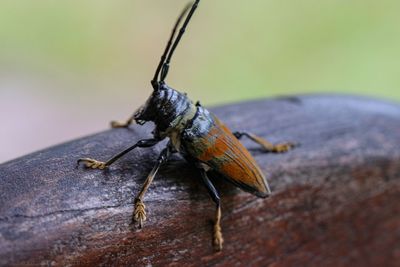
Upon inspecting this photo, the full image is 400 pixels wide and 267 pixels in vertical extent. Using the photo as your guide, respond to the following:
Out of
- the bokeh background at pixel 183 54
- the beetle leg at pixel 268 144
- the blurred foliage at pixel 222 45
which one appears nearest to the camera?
the beetle leg at pixel 268 144

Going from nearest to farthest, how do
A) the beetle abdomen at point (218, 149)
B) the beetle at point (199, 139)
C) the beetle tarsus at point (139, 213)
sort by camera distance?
1. the beetle tarsus at point (139, 213)
2. the beetle at point (199, 139)
3. the beetle abdomen at point (218, 149)

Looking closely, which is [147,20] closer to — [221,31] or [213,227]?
[221,31]

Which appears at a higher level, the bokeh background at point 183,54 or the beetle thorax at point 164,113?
the beetle thorax at point 164,113

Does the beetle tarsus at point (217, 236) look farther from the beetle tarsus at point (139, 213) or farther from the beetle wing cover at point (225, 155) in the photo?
the beetle tarsus at point (139, 213)

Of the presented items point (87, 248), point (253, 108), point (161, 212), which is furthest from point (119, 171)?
point (253, 108)

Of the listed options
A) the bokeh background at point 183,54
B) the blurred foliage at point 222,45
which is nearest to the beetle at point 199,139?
the bokeh background at point 183,54

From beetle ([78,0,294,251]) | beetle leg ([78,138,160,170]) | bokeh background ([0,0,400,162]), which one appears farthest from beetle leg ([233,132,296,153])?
bokeh background ([0,0,400,162])
